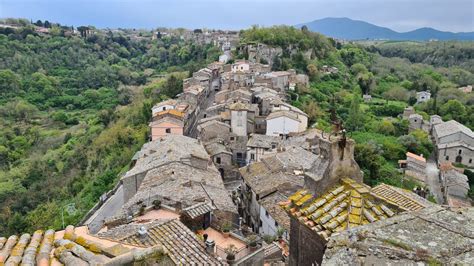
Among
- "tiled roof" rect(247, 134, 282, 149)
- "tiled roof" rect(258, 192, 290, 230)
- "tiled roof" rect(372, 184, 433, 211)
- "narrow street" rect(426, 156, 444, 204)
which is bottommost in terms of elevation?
"narrow street" rect(426, 156, 444, 204)

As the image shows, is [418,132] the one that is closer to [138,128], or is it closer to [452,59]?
[138,128]

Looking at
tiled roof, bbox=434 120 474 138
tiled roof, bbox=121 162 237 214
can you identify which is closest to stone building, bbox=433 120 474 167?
tiled roof, bbox=434 120 474 138

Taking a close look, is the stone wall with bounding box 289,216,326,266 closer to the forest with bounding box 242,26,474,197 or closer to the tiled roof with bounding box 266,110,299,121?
the forest with bounding box 242,26,474,197

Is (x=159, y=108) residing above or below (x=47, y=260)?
below

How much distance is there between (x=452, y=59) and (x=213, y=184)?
126 meters

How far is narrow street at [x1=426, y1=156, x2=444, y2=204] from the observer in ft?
142

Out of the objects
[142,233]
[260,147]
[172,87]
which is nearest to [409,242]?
[142,233]

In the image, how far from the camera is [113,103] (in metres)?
76.5

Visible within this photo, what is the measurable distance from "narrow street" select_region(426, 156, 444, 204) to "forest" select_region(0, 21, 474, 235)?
104 inches

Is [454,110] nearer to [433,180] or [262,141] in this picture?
[433,180]

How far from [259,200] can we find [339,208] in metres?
20.7

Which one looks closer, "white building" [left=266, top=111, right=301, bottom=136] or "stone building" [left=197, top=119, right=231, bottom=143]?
"stone building" [left=197, top=119, right=231, bottom=143]

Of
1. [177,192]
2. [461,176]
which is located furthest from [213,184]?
[461,176]

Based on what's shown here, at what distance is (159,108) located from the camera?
46688mm
